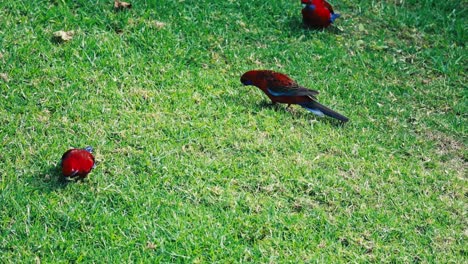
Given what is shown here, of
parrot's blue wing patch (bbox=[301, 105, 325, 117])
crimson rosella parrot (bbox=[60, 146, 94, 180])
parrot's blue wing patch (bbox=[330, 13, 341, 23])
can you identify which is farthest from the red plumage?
parrot's blue wing patch (bbox=[330, 13, 341, 23])

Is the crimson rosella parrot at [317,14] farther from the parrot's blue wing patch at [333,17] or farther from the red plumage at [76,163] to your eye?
the red plumage at [76,163]

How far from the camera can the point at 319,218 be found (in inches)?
181

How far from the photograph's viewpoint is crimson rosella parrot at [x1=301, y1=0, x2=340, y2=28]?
698cm

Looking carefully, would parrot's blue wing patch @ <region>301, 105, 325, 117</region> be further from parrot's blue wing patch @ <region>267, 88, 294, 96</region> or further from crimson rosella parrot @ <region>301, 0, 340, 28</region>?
crimson rosella parrot @ <region>301, 0, 340, 28</region>

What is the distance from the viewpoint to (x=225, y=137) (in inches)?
211

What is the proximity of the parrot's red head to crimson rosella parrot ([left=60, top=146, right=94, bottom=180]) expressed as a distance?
1784 millimetres

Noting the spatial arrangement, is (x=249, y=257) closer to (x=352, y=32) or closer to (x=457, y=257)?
(x=457, y=257)

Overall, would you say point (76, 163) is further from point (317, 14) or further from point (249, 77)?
point (317, 14)

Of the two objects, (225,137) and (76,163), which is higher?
(76,163)

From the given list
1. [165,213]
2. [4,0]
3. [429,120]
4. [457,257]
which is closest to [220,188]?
[165,213]

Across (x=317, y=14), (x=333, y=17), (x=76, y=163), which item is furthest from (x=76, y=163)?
(x=333, y=17)

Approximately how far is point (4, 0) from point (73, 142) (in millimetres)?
2225

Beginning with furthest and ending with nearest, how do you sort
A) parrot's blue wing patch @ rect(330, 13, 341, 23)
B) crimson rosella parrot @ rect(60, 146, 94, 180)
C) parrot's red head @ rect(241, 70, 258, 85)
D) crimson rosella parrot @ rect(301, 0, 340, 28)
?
parrot's blue wing patch @ rect(330, 13, 341, 23) < crimson rosella parrot @ rect(301, 0, 340, 28) < parrot's red head @ rect(241, 70, 258, 85) < crimson rosella parrot @ rect(60, 146, 94, 180)

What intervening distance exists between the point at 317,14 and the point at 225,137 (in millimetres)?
2305
